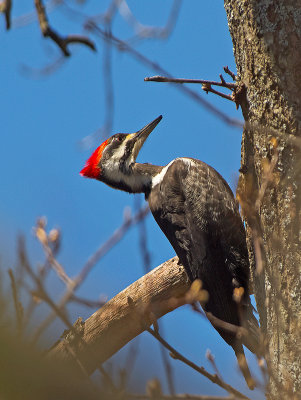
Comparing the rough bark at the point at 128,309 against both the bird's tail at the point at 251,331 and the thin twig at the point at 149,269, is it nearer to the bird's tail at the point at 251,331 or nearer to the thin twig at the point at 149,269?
the bird's tail at the point at 251,331

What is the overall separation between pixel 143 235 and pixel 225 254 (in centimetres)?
201

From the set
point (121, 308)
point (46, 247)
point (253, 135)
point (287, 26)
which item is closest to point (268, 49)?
point (287, 26)

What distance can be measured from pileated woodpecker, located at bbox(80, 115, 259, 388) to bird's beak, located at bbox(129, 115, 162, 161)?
444 millimetres

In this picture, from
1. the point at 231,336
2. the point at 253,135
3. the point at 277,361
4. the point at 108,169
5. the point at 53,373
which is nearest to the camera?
the point at 53,373

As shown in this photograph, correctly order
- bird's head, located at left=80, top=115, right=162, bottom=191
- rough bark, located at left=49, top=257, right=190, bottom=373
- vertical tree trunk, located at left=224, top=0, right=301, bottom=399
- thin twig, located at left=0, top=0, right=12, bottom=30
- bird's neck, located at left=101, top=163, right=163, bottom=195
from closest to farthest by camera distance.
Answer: thin twig, located at left=0, top=0, right=12, bottom=30
vertical tree trunk, located at left=224, top=0, right=301, bottom=399
rough bark, located at left=49, top=257, right=190, bottom=373
bird's neck, located at left=101, top=163, right=163, bottom=195
bird's head, located at left=80, top=115, right=162, bottom=191

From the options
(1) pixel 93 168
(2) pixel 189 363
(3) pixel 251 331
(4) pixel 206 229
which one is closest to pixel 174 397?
(2) pixel 189 363

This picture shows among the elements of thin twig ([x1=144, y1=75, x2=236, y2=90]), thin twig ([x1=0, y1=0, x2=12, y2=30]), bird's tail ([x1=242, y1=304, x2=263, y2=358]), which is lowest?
bird's tail ([x1=242, y1=304, x2=263, y2=358])

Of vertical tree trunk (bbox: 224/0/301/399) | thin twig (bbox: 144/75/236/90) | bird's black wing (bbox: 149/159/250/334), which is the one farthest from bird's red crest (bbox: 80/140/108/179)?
vertical tree trunk (bbox: 224/0/301/399)

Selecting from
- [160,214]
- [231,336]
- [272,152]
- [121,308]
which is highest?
[160,214]

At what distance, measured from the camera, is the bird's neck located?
509cm

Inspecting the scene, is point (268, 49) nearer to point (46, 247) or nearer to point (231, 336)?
point (46, 247)

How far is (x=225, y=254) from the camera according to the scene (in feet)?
13.9

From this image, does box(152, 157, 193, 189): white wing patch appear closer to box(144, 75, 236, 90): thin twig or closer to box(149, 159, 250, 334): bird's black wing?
box(149, 159, 250, 334): bird's black wing

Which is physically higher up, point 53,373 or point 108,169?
point 108,169
